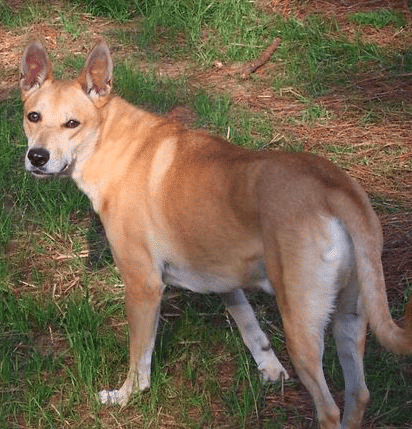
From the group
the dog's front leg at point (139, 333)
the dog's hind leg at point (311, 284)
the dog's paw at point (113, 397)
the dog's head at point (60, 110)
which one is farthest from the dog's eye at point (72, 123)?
the dog's hind leg at point (311, 284)

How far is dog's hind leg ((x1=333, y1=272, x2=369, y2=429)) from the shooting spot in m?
4.15

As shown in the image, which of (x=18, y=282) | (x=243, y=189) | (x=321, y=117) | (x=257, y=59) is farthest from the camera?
(x=257, y=59)

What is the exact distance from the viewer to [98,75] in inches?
195

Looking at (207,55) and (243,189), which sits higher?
(243,189)

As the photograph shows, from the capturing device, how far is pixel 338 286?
384cm

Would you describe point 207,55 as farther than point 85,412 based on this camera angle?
Yes

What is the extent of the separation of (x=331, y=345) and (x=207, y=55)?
4178 mm

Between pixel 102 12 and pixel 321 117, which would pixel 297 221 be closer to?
pixel 321 117

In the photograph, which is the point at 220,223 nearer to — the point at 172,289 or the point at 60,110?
the point at 60,110

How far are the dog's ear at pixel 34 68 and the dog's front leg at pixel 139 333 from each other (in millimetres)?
1215

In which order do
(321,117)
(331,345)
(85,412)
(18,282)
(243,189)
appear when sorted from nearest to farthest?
(243,189) < (85,412) < (331,345) < (18,282) < (321,117)

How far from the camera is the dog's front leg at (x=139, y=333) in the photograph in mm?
4602

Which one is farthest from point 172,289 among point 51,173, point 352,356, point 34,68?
point 352,356

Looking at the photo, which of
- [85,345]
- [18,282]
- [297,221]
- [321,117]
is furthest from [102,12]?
[297,221]
